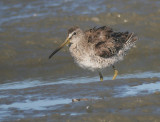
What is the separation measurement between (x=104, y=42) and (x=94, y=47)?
0.85 feet

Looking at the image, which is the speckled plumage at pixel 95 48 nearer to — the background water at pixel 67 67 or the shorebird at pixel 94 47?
the shorebird at pixel 94 47

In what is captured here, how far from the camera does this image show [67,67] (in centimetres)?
981

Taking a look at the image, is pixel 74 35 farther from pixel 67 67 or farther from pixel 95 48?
pixel 67 67

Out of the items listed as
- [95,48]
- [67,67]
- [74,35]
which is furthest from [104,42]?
[67,67]

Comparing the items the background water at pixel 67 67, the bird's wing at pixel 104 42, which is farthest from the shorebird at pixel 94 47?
the background water at pixel 67 67

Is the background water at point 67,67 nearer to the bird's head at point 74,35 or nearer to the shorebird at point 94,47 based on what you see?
the shorebird at point 94,47

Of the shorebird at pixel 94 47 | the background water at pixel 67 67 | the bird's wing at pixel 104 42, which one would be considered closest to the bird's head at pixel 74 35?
the shorebird at pixel 94 47

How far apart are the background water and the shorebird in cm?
37

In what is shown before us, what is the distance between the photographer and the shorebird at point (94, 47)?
26.5 ft

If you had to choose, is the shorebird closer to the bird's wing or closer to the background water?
the bird's wing

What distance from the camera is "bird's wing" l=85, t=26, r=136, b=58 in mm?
8148

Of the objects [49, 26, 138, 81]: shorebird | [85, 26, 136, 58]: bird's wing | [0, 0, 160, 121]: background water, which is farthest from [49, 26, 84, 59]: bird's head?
[0, 0, 160, 121]: background water

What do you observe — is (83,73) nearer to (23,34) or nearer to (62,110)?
(23,34)

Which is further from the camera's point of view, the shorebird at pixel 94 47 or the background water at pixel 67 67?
the shorebird at pixel 94 47
